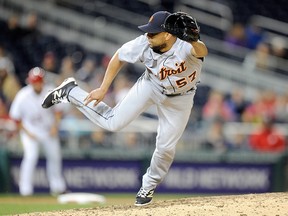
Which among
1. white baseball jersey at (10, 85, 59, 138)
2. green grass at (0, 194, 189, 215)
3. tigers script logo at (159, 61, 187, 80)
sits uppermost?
tigers script logo at (159, 61, 187, 80)

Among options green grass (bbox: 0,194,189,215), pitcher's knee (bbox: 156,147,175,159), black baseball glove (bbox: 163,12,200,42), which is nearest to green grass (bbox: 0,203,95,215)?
green grass (bbox: 0,194,189,215)

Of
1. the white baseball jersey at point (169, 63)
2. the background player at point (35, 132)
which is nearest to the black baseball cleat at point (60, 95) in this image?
the white baseball jersey at point (169, 63)

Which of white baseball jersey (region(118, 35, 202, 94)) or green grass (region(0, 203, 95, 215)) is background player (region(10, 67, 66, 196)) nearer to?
green grass (region(0, 203, 95, 215))

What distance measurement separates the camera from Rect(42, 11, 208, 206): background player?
8.63 meters

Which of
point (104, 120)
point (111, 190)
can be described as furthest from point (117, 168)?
point (104, 120)

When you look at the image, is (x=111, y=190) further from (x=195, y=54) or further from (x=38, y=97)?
(x=195, y=54)

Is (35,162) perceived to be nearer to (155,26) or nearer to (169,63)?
(169,63)

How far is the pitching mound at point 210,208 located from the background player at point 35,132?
518 centimetres

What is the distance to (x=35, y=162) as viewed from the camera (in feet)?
48.2

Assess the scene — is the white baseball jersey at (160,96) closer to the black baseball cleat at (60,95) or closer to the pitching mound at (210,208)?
the black baseball cleat at (60,95)

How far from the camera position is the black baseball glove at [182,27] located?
8.13 m

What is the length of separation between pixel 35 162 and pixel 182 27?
7.07 m

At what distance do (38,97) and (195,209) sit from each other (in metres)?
6.32

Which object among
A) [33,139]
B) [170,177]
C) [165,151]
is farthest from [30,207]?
[170,177]
